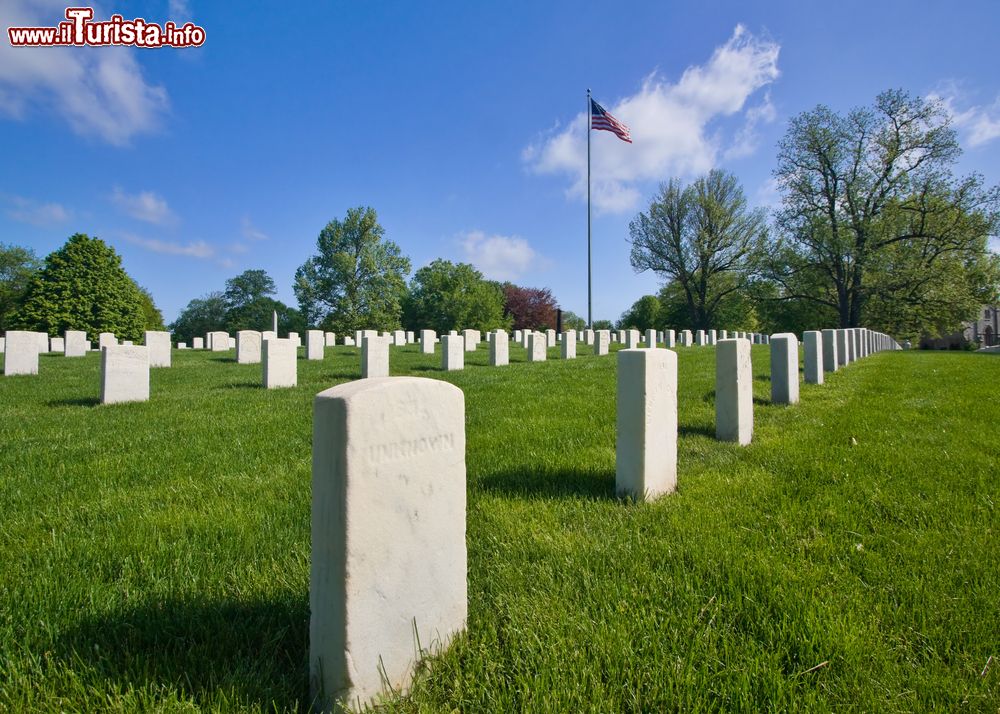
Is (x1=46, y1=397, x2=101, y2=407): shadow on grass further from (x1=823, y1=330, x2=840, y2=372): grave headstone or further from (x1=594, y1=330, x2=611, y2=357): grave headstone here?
(x1=594, y1=330, x2=611, y2=357): grave headstone

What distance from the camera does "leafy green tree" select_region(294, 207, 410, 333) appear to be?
1689 inches

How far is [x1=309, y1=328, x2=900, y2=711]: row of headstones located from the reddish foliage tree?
62.2 m

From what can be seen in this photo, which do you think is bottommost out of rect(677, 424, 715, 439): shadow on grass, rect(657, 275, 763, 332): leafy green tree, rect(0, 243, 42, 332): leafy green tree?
rect(677, 424, 715, 439): shadow on grass

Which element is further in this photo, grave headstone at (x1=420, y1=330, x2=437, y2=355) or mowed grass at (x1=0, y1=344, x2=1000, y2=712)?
grave headstone at (x1=420, y1=330, x2=437, y2=355)

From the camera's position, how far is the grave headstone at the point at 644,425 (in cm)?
337

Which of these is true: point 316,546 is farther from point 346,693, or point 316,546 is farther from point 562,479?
point 562,479

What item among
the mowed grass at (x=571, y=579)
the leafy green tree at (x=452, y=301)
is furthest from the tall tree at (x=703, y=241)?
the mowed grass at (x=571, y=579)

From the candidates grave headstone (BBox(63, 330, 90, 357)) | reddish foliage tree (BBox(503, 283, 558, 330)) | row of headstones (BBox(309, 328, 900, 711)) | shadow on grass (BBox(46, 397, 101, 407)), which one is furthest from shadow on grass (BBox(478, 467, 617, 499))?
reddish foliage tree (BBox(503, 283, 558, 330))

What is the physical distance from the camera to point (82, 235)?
36.9 meters

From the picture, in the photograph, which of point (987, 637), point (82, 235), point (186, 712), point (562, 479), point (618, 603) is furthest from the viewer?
point (82, 235)

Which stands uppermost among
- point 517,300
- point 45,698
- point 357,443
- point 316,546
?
point 517,300

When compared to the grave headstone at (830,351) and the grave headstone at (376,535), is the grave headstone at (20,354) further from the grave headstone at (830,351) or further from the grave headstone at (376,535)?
the grave headstone at (830,351)

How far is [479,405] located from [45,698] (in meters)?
6.00

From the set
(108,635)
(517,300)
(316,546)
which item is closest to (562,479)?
(316,546)
